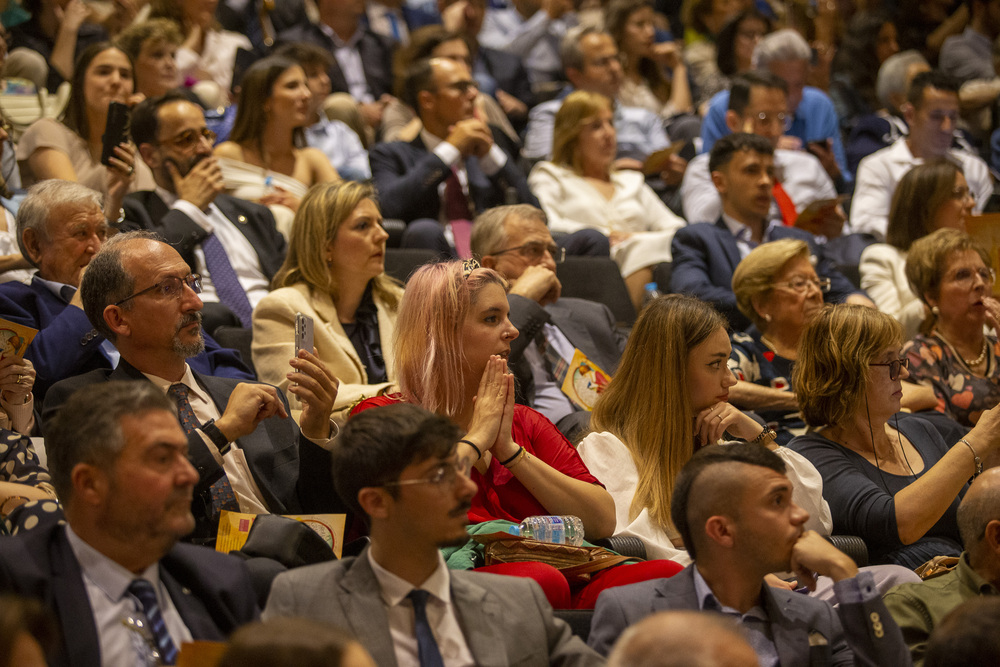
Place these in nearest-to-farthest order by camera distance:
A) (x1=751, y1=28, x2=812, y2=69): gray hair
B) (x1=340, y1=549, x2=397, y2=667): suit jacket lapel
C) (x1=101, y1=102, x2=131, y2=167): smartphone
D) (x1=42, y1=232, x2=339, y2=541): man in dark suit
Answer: (x1=340, y1=549, x2=397, y2=667): suit jacket lapel
(x1=42, y1=232, x2=339, y2=541): man in dark suit
(x1=101, y1=102, x2=131, y2=167): smartphone
(x1=751, y1=28, x2=812, y2=69): gray hair

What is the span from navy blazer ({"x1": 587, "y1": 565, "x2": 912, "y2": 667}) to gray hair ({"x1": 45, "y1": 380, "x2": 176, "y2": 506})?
40.2 inches

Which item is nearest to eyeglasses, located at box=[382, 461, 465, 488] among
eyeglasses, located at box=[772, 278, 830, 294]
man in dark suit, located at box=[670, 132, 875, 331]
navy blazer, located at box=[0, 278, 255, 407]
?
navy blazer, located at box=[0, 278, 255, 407]

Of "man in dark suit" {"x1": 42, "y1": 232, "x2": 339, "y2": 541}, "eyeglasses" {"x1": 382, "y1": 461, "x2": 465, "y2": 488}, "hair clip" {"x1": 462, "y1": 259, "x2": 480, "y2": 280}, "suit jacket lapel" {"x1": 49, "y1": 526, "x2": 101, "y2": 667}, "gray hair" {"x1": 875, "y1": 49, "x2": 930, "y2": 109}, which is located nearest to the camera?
"suit jacket lapel" {"x1": 49, "y1": 526, "x2": 101, "y2": 667}

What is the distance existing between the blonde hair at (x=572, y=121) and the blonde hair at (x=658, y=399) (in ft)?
8.84

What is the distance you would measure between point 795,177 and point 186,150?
3.65m

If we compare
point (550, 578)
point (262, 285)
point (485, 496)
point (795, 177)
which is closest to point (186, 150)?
point (262, 285)

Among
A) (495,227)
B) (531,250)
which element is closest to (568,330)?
(531,250)

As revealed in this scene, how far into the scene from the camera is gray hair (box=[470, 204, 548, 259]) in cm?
423

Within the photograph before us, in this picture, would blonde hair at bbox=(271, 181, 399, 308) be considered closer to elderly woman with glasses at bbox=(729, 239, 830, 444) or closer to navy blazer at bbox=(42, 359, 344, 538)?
navy blazer at bbox=(42, 359, 344, 538)

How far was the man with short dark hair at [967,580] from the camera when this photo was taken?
2566mm

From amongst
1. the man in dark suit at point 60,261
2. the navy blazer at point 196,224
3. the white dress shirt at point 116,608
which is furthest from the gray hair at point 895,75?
the white dress shirt at point 116,608

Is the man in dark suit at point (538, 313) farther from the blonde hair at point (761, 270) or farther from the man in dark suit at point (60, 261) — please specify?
the man in dark suit at point (60, 261)

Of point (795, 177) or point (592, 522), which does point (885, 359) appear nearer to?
point (592, 522)

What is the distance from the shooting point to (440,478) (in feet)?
7.20
